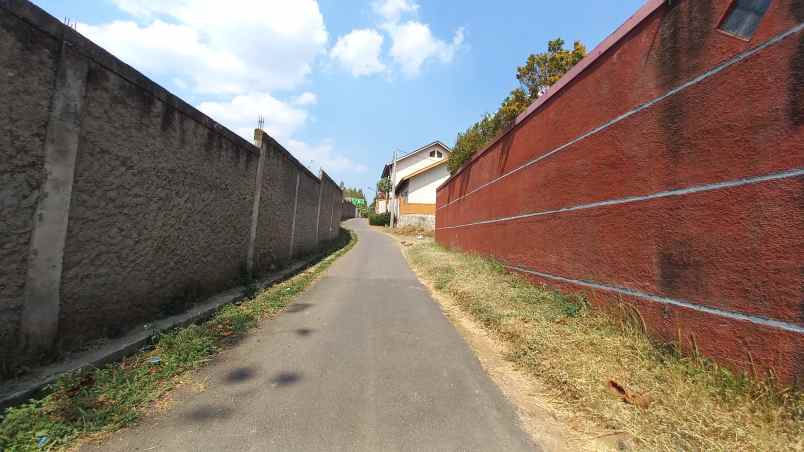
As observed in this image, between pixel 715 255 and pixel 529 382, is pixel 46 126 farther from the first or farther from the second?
pixel 715 255

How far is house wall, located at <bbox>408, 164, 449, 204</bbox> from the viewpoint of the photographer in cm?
3225

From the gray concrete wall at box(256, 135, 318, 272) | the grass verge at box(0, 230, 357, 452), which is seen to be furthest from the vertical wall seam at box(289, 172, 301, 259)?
the grass verge at box(0, 230, 357, 452)

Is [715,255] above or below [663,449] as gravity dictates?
above

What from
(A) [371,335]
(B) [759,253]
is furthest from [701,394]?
(A) [371,335]

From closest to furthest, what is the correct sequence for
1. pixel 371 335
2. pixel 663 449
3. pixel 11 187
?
pixel 663 449, pixel 11 187, pixel 371 335

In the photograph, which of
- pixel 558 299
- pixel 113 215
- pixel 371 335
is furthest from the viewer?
pixel 558 299

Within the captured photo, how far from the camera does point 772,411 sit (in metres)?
2.20

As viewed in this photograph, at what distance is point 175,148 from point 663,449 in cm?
556

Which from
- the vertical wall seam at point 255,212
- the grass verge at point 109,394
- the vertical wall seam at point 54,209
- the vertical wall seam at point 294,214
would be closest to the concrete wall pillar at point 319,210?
the vertical wall seam at point 294,214

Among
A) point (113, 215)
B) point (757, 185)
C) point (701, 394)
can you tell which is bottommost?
point (701, 394)

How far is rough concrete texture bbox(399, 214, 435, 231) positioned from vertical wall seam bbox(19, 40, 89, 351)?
26536mm

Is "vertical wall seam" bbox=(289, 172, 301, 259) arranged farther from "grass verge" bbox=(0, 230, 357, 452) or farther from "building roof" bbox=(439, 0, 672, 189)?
"building roof" bbox=(439, 0, 672, 189)

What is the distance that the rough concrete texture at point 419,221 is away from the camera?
2966 cm

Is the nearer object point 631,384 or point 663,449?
point 663,449
